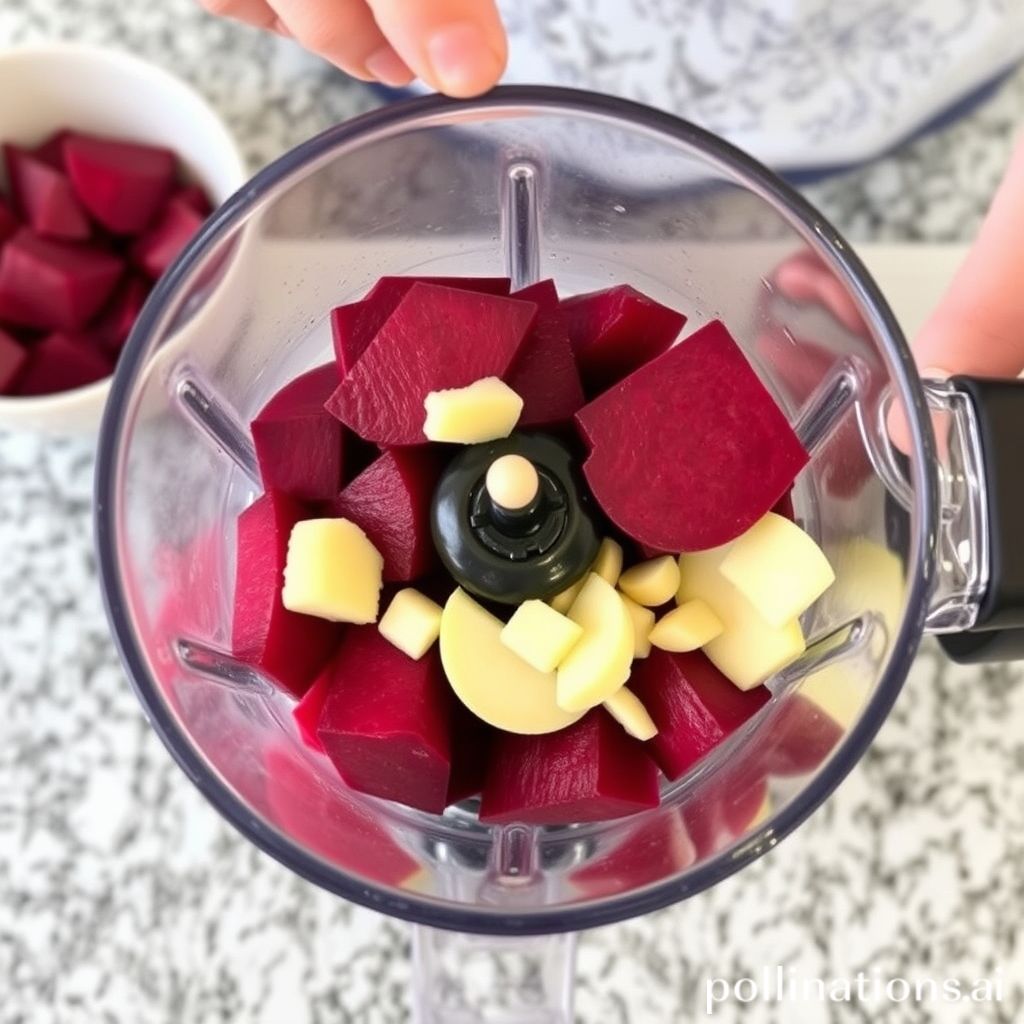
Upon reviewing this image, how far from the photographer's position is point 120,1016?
2.38 ft

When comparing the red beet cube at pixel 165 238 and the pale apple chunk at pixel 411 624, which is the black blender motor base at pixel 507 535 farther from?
the red beet cube at pixel 165 238

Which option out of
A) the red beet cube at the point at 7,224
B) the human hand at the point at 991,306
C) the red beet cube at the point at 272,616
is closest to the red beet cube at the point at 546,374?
the red beet cube at the point at 272,616

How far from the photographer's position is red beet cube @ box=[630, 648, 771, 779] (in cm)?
52

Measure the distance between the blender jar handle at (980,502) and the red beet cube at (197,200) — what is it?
52cm

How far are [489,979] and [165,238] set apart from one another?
53cm

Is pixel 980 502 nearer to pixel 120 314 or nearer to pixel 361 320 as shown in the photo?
pixel 361 320

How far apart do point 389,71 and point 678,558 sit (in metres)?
0.29

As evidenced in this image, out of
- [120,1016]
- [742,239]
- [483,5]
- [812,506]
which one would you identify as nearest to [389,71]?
[483,5]

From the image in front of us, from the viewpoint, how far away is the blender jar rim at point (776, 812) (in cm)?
48

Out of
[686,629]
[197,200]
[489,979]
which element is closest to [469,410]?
[686,629]

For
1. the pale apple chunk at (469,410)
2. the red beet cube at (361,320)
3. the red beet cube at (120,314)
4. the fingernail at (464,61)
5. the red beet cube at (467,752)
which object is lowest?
the red beet cube at (467,752)

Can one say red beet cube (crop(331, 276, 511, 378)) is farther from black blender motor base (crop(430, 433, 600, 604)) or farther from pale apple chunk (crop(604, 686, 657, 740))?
pale apple chunk (crop(604, 686, 657, 740))

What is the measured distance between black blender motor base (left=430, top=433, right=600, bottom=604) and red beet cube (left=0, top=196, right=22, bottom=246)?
1.48 feet

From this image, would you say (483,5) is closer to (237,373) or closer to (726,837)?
(237,373)
